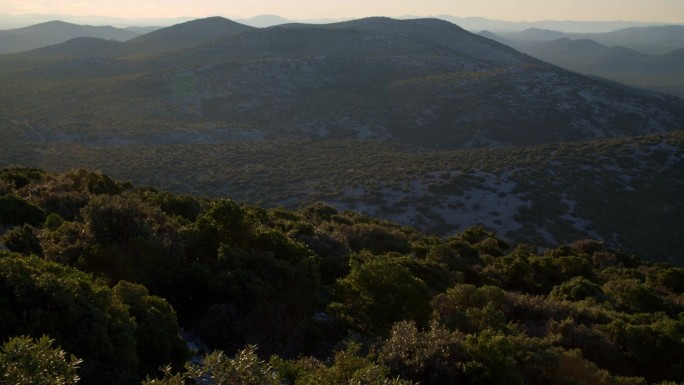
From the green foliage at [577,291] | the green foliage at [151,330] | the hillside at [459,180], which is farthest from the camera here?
the hillside at [459,180]

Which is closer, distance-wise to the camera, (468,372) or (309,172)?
(468,372)

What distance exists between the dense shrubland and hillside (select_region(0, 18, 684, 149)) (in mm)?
39199

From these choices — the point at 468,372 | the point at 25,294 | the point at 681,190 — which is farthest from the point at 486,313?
the point at 681,190

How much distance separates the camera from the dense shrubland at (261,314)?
5223 mm

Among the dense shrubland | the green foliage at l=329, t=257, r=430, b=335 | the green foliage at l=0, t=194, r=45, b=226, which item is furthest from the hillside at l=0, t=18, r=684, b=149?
the green foliage at l=329, t=257, r=430, b=335

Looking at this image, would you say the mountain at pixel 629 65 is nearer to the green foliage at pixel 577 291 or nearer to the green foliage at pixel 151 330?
the green foliage at pixel 577 291

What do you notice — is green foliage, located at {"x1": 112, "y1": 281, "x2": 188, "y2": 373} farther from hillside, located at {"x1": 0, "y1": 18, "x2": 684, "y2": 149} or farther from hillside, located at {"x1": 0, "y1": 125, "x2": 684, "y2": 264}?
hillside, located at {"x1": 0, "y1": 18, "x2": 684, "y2": 149}

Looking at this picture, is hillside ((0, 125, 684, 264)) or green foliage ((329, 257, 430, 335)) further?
hillside ((0, 125, 684, 264))

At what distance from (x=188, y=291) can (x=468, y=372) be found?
15.5 ft

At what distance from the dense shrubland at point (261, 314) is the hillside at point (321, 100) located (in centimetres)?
3920

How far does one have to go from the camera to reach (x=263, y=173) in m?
36.0

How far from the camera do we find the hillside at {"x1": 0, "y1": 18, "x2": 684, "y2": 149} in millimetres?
53469

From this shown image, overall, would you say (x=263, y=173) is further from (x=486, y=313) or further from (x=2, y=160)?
(x=486, y=313)

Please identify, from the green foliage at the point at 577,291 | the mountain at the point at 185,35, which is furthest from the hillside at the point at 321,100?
the green foliage at the point at 577,291
